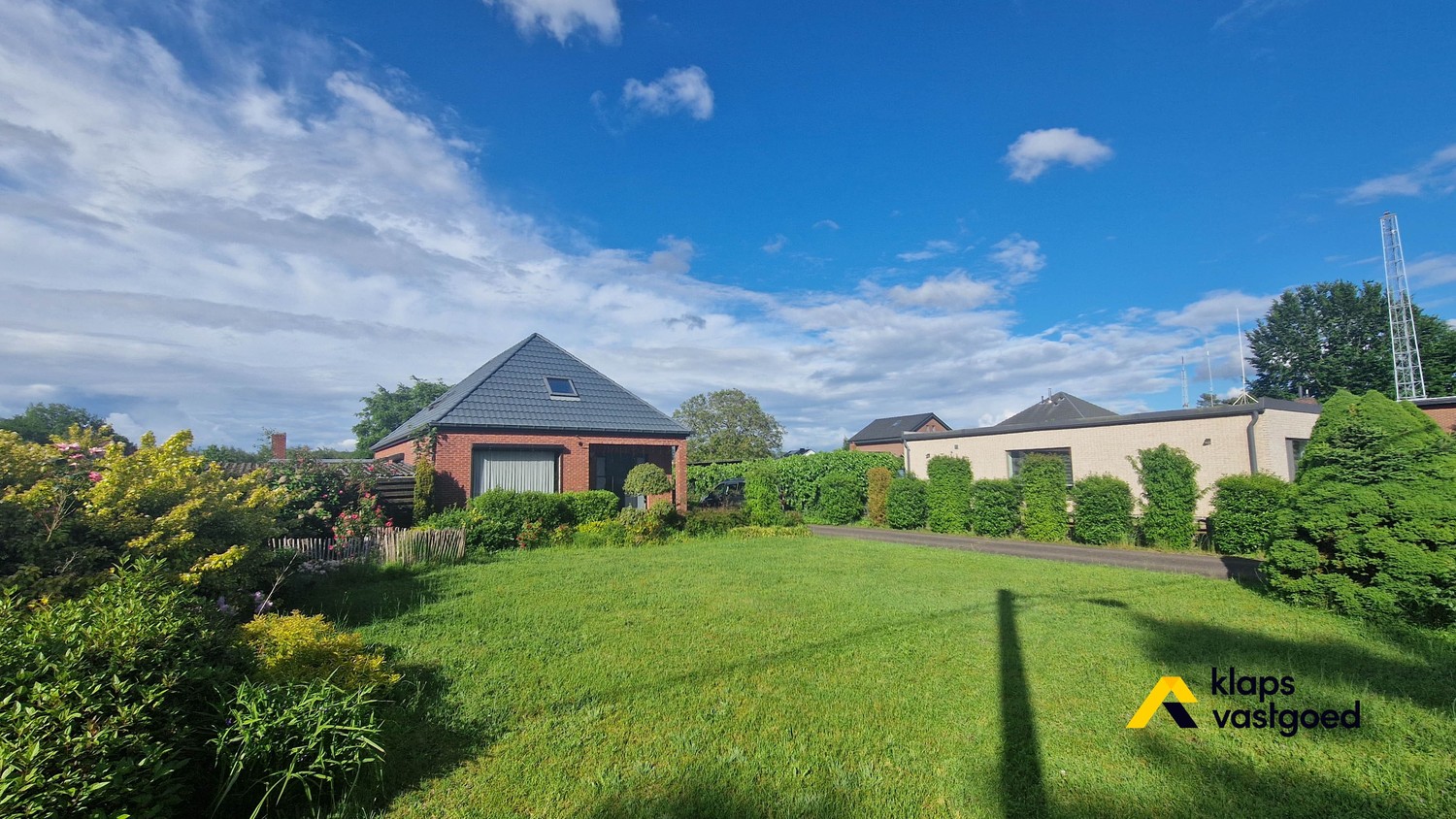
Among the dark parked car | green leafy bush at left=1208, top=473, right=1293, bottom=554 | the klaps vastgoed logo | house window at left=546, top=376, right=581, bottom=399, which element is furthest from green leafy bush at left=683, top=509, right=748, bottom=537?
the klaps vastgoed logo

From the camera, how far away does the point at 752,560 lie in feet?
37.7

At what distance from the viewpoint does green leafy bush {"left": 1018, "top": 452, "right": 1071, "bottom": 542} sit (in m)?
14.2

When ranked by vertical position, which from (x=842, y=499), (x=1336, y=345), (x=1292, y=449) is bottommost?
(x=842, y=499)

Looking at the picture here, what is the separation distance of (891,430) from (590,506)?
3229 cm

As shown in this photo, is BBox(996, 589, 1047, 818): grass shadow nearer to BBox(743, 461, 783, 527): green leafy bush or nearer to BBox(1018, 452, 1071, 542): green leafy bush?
BBox(1018, 452, 1071, 542): green leafy bush

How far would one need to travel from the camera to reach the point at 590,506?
49.8ft

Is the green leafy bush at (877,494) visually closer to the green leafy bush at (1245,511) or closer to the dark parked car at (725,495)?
the dark parked car at (725,495)

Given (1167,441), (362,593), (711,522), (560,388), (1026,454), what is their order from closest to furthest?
(362,593), (1167,441), (711,522), (1026,454), (560,388)

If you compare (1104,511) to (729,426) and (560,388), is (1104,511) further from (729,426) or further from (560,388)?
(729,426)

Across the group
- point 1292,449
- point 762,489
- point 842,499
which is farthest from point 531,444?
point 1292,449

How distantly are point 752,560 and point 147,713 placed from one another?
31.0ft

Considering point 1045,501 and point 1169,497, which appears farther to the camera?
point 1045,501

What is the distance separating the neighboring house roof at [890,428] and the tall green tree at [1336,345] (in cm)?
2224

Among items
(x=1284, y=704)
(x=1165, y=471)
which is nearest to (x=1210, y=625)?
(x=1284, y=704)
